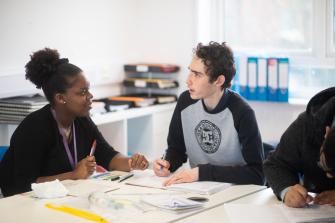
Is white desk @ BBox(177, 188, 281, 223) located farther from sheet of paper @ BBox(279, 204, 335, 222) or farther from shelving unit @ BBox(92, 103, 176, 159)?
shelving unit @ BBox(92, 103, 176, 159)

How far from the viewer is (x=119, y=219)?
219 centimetres

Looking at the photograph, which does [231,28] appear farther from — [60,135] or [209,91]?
[60,135]

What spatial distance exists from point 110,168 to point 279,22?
7.16 ft

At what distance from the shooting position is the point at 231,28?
4.90 meters

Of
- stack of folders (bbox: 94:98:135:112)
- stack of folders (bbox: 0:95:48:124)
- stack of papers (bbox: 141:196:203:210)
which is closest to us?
stack of papers (bbox: 141:196:203:210)

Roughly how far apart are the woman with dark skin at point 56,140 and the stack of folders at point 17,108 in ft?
1.75

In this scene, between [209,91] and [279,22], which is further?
[279,22]

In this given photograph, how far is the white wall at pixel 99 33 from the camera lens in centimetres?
397

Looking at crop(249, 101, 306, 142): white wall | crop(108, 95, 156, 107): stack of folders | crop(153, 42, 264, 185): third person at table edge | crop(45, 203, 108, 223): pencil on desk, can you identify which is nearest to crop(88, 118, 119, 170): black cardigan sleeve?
crop(153, 42, 264, 185): third person at table edge

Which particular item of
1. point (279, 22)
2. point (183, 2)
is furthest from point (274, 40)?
point (183, 2)

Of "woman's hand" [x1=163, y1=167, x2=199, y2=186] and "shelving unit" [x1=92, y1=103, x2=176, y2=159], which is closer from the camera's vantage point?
"woman's hand" [x1=163, y1=167, x2=199, y2=186]

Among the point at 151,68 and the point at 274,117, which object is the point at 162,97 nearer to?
the point at 151,68

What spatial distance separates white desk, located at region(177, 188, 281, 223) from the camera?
2.19m

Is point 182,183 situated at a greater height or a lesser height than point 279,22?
lesser
